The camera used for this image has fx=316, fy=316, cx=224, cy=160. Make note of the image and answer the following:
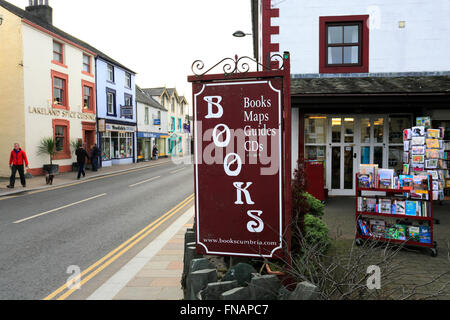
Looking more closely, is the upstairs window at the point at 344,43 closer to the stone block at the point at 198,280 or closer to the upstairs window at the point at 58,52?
the stone block at the point at 198,280

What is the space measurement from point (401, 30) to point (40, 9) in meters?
23.7

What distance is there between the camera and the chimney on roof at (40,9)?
22703 mm

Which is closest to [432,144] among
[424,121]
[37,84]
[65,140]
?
[424,121]

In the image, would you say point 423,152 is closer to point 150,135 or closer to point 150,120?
point 150,135

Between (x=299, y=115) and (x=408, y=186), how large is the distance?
5.01 metres

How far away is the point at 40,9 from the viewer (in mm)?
22734

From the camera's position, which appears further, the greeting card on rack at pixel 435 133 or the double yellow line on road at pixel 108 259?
the greeting card on rack at pixel 435 133

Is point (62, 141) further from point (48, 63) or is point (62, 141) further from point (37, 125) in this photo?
point (48, 63)

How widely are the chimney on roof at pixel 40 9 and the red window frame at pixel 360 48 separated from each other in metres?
21.3

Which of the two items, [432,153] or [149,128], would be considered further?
[149,128]

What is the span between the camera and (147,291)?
13.6 feet

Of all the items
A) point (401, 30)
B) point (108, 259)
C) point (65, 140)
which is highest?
point (401, 30)

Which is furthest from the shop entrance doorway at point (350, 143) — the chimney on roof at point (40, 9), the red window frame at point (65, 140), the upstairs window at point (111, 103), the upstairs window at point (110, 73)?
the upstairs window at point (110, 73)

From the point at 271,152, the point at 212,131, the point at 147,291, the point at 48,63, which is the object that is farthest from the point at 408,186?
the point at 48,63
